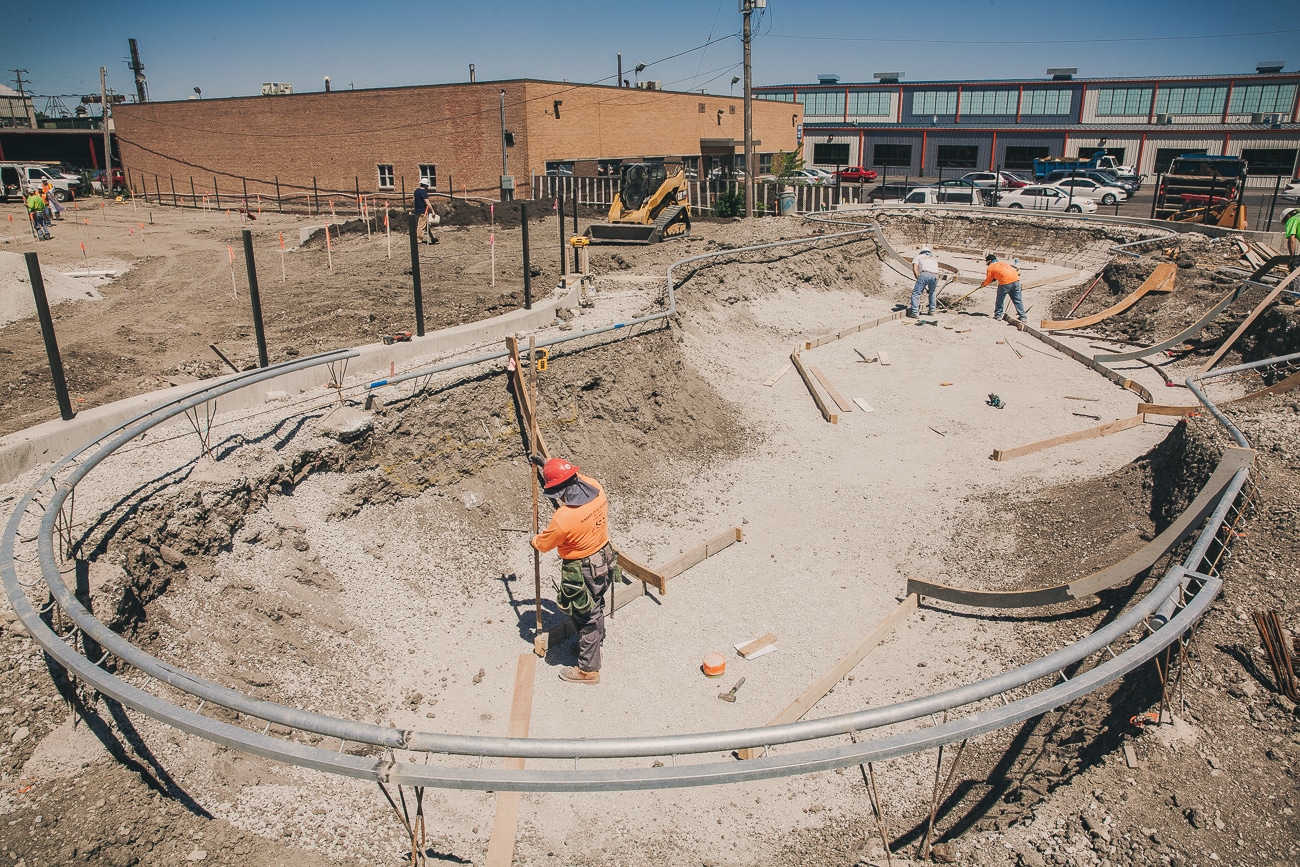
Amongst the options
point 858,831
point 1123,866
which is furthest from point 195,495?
point 1123,866

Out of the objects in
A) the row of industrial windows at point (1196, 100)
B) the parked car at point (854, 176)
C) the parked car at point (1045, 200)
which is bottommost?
the parked car at point (1045, 200)

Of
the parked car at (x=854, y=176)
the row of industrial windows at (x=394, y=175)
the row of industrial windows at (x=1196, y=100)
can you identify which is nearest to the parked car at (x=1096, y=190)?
the parked car at (x=854, y=176)

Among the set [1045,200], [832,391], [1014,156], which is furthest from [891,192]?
[832,391]

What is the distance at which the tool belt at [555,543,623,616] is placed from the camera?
6375 mm

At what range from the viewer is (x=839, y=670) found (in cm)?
650

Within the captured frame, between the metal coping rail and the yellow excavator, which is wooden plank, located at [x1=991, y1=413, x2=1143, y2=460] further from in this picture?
the yellow excavator

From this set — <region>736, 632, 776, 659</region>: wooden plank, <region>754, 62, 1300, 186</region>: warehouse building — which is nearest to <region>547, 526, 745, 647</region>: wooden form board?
<region>736, 632, 776, 659</region>: wooden plank

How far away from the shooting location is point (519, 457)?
31.8 ft

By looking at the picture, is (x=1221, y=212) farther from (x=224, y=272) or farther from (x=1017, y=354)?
(x=224, y=272)

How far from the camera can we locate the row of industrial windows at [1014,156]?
44.0 meters

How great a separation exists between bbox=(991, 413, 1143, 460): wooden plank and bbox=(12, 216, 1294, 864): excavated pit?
0.19 m

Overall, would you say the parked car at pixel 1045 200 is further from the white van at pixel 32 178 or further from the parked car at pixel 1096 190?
the white van at pixel 32 178

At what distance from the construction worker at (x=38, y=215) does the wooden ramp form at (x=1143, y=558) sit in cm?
2412

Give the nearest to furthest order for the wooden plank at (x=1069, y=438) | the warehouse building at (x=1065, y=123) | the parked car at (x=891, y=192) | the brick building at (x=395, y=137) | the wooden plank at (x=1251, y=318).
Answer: the wooden plank at (x=1069, y=438) → the wooden plank at (x=1251, y=318) → the brick building at (x=395, y=137) → the parked car at (x=891, y=192) → the warehouse building at (x=1065, y=123)
